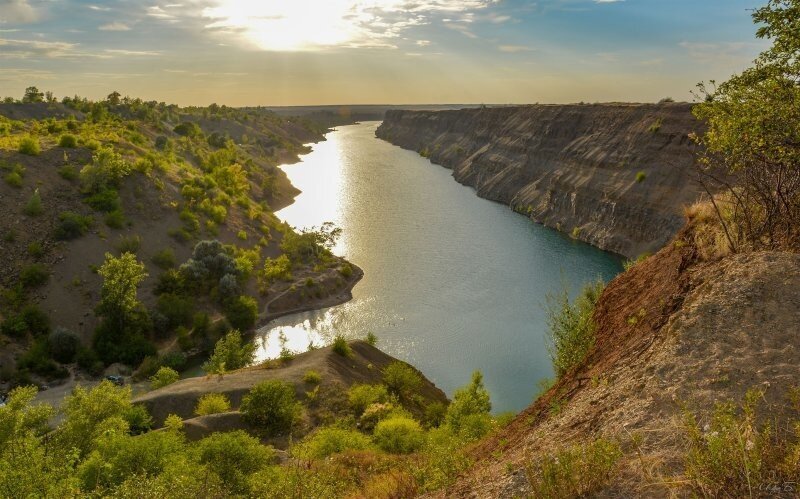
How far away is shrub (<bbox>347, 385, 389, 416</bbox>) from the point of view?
30.6 m

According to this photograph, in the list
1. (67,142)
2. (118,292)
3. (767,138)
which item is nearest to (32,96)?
(67,142)

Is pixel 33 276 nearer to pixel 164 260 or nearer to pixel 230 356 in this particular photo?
pixel 164 260

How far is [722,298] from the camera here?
12.1m

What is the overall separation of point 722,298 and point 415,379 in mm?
24976

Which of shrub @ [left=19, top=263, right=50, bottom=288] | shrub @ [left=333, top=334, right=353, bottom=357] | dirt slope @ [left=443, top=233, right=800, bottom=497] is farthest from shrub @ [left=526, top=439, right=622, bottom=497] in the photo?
shrub @ [left=19, top=263, right=50, bottom=288]

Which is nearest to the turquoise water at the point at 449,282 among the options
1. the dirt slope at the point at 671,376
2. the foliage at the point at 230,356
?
the foliage at the point at 230,356

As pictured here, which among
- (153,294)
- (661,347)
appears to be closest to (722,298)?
(661,347)

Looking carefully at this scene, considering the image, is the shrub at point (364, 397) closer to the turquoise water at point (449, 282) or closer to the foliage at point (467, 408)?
the foliage at point (467, 408)

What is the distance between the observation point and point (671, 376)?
1073 centimetres

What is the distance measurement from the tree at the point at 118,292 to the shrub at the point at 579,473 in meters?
42.6

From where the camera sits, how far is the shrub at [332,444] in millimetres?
22016

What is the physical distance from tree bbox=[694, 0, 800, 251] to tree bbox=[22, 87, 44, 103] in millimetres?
137064

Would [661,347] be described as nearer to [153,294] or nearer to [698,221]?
[698,221]

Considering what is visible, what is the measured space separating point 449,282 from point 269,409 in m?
32.4
